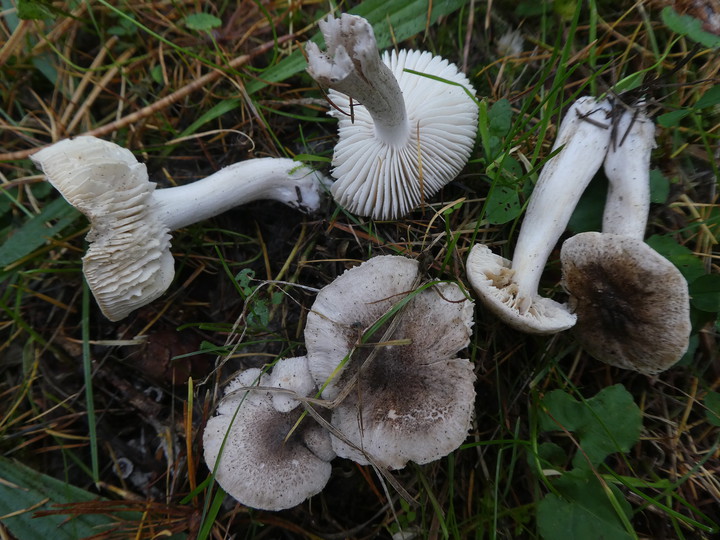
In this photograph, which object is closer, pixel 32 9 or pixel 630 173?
pixel 630 173

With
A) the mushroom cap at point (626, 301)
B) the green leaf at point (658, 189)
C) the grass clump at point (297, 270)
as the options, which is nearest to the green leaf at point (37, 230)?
the grass clump at point (297, 270)

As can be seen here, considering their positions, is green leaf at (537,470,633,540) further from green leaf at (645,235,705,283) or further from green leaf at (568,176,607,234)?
green leaf at (568,176,607,234)

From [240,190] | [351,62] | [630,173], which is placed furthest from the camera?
[240,190]

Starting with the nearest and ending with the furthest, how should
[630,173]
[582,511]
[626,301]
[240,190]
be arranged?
[582,511], [626,301], [630,173], [240,190]

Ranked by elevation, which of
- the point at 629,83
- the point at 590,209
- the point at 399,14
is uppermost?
the point at 399,14

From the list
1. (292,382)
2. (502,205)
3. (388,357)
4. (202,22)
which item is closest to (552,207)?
(502,205)

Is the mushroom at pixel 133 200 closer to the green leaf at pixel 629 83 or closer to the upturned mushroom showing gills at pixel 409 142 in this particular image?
the upturned mushroom showing gills at pixel 409 142

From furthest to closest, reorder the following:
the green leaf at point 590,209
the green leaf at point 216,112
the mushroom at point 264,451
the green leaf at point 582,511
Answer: the green leaf at point 216,112 → the green leaf at point 590,209 → the mushroom at point 264,451 → the green leaf at point 582,511

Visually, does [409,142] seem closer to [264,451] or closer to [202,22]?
[202,22]

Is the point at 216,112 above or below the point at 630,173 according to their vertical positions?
below
